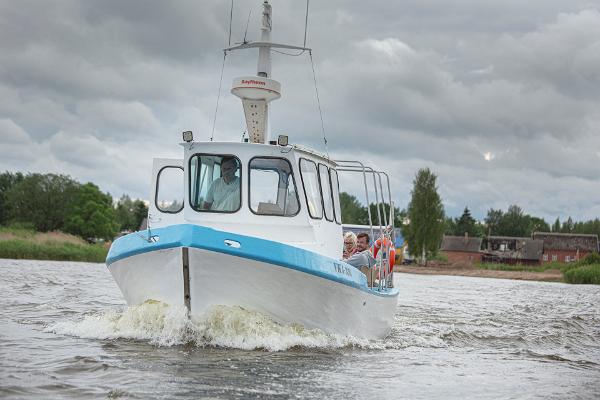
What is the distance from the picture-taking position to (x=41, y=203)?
299ft

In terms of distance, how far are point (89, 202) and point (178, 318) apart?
80.4 metres

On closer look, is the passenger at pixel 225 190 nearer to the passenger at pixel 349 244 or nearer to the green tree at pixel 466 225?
the passenger at pixel 349 244

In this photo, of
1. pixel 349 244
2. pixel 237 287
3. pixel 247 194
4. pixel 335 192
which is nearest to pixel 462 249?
pixel 335 192

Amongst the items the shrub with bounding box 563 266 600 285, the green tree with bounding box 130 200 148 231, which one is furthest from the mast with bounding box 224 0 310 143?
the green tree with bounding box 130 200 148 231

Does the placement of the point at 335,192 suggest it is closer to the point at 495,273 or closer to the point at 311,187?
the point at 311,187

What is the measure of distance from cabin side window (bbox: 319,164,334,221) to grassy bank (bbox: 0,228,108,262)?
33.2m

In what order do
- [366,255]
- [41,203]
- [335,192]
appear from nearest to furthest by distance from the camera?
[366,255]
[335,192]
[41,203]

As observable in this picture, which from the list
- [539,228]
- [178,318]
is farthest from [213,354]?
[539,228]

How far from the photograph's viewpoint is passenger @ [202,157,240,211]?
443 inches

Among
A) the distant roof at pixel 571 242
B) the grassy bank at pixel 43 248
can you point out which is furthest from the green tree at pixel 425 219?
the grassy bank at pixel 43 248

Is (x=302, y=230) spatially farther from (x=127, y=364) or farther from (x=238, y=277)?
(x=127, y=364)

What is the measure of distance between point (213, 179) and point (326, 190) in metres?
2.09

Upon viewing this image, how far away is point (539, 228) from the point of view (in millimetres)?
172500

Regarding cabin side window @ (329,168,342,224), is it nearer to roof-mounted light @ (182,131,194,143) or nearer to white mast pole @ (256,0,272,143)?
white mast pole @ (256,0,272,143)
